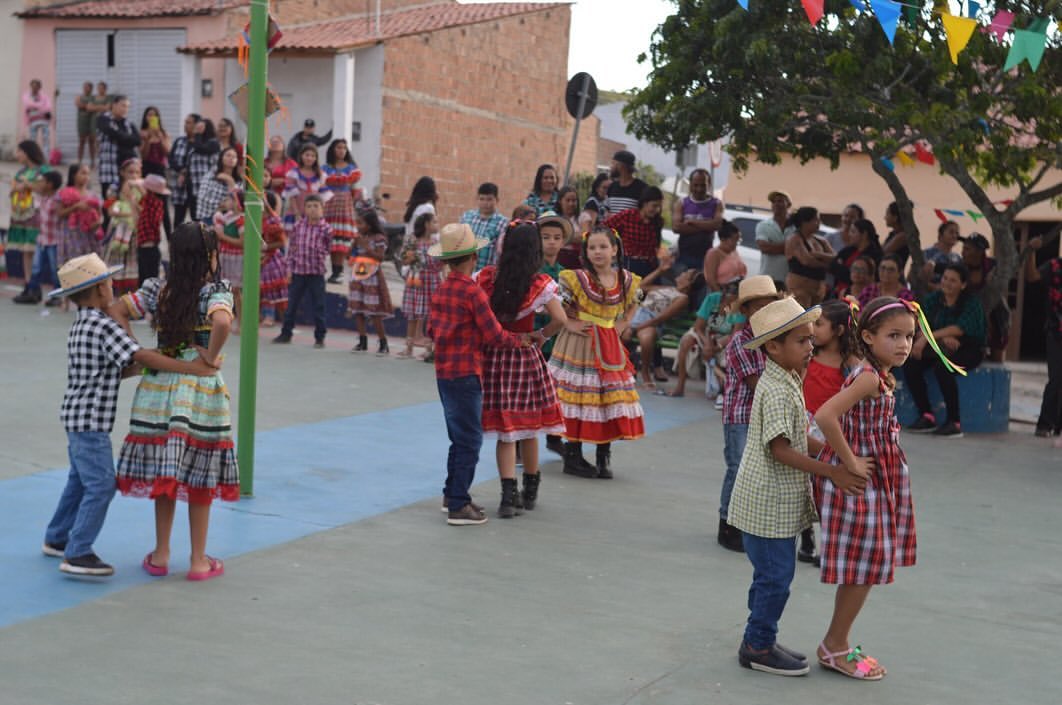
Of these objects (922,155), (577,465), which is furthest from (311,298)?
(577,465)

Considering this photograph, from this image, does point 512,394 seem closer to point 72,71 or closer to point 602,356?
point 602,356

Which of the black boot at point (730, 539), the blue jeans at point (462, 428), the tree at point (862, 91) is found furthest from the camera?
the tree at point (862, 91)

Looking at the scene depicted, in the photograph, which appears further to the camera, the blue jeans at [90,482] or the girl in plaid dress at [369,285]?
the girl in plaid dress at [369,285]

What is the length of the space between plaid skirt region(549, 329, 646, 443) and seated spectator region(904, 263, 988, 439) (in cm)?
415

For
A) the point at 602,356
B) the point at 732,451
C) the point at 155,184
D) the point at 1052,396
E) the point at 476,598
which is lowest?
the point at 476,598

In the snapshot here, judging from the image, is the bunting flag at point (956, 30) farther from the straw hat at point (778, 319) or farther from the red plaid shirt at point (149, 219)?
the red plaid shirt at point (149, 219)

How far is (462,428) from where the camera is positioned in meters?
7.49

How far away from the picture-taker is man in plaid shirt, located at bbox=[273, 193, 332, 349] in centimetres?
1490

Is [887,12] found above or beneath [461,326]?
above

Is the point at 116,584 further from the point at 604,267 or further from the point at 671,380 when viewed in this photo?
the point at 671,380

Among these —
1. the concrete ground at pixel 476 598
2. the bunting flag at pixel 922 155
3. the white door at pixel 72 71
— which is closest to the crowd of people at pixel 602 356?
the concrete ground at pixel 476 598

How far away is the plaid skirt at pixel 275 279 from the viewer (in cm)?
1540

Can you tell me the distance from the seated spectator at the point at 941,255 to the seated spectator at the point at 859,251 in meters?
0.50

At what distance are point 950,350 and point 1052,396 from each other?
3.26ft
